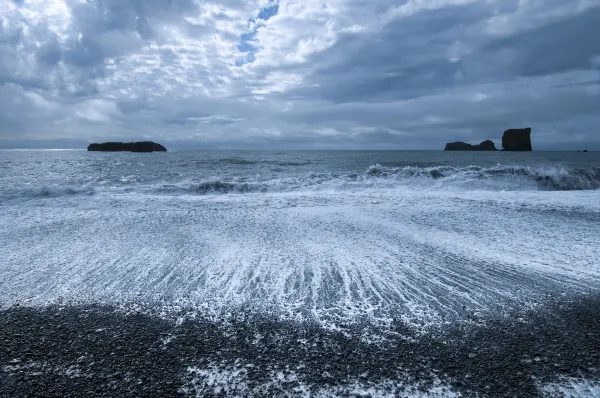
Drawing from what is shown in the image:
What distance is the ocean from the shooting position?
2.35 metres

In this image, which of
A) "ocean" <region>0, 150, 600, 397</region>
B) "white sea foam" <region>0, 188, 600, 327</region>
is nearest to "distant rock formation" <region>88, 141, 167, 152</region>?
"white sea foam" <region>0, 188, 600, 327</region>

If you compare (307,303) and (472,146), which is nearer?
(307,303)

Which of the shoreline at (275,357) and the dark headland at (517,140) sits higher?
the dark headland at (517,140)

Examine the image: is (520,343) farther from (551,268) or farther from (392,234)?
(392,234)

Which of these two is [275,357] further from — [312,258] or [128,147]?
[128,147]

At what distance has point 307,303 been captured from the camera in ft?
11.3

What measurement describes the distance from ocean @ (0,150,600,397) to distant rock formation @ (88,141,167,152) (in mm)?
98888

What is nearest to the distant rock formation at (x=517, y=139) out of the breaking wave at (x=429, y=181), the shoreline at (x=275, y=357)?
the breaking wave at (x=429, y=181)

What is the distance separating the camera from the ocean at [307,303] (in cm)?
235

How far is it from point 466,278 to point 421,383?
222cm

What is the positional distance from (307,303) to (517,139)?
364ft

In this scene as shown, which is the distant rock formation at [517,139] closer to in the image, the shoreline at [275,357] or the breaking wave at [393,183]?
the breaking wave at [393,183]

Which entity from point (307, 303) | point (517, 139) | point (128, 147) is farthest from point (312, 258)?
point (517, 139)

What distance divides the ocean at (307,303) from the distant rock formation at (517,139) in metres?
103
